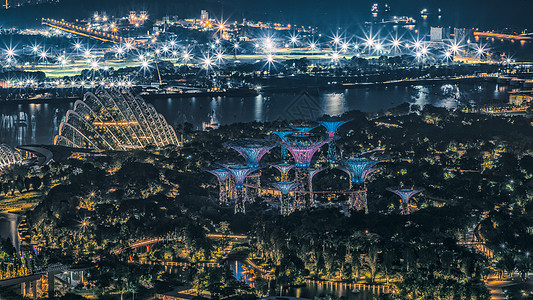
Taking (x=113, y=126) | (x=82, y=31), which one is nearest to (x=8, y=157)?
(x=113, y=126)

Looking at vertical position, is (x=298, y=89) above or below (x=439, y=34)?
below

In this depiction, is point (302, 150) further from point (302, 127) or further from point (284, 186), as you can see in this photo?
point (302, 127)

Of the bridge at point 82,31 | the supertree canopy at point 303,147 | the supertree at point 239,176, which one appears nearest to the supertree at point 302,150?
the supertree canopy at point 303,147

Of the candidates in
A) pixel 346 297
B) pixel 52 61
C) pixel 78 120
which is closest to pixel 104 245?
pixel 346 297

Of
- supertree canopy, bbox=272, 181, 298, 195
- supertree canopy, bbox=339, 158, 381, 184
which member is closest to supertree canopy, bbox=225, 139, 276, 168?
supertree canopy, bbox=272, 181, 298, 195

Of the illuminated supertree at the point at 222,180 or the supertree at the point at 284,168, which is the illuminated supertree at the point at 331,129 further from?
the illuminated supertree at the point at 222,180

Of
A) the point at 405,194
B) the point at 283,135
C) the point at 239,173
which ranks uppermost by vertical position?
the point at 283,135
